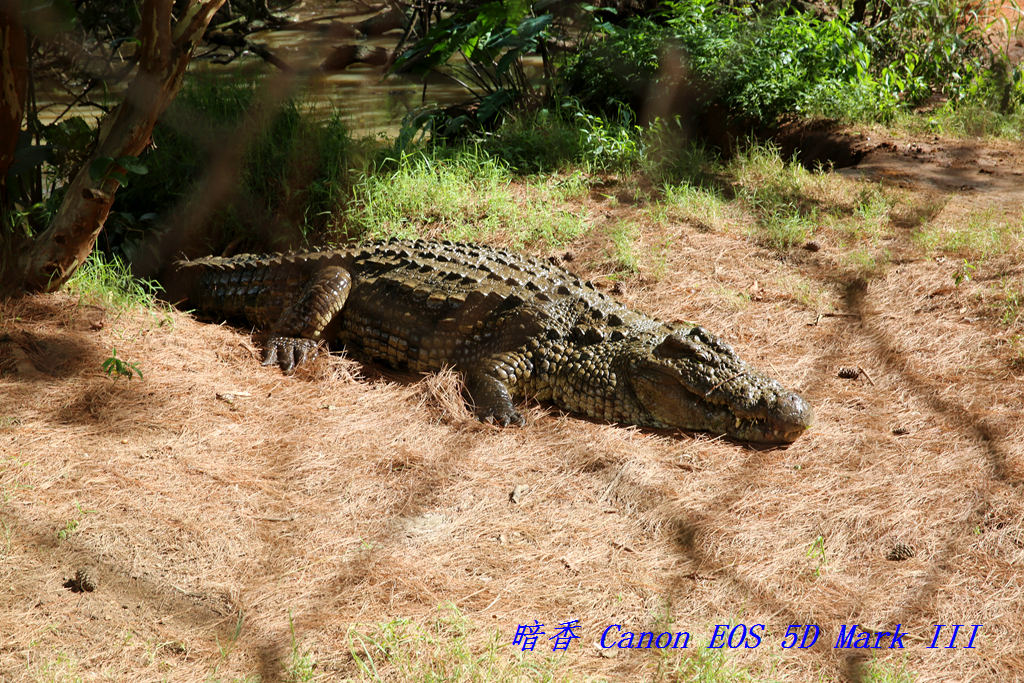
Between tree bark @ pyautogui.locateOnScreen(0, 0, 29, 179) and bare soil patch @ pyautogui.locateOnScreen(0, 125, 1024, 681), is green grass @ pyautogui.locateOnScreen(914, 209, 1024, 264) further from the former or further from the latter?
tree bark @ pyautogui.locateOnScreen(0, 0, 29, 179)

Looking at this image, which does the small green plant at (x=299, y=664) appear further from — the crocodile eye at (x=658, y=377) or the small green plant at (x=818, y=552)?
the crocodile eye at (x=658, y=377)

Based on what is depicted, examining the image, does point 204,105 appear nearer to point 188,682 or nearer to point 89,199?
point 89,199

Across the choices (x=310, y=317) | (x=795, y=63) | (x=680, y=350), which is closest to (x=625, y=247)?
(x=680, y=350)

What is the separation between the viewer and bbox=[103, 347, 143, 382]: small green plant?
343 centimetres

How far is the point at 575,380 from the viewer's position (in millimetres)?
3850

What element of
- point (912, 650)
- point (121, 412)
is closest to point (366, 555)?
point (121, 412)

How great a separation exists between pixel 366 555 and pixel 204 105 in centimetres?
543

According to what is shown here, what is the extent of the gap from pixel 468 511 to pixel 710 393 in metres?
1.35

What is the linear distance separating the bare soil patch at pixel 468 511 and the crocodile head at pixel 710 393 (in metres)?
0.13

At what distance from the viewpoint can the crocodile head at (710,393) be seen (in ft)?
11.1

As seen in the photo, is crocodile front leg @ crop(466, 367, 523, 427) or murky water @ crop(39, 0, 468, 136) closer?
crocodile front leg @ crop(466, 367, 523, 427)

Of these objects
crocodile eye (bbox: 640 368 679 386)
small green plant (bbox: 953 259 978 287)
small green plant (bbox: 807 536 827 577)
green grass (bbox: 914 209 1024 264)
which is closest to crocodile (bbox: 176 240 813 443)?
crocodile eye (bbox: 640 368 679 386)


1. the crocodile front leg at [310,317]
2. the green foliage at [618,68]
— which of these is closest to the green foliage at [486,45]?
the green foliage at [618,68]

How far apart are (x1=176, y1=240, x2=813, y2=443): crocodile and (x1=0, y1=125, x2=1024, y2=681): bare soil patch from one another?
0.54 feet
